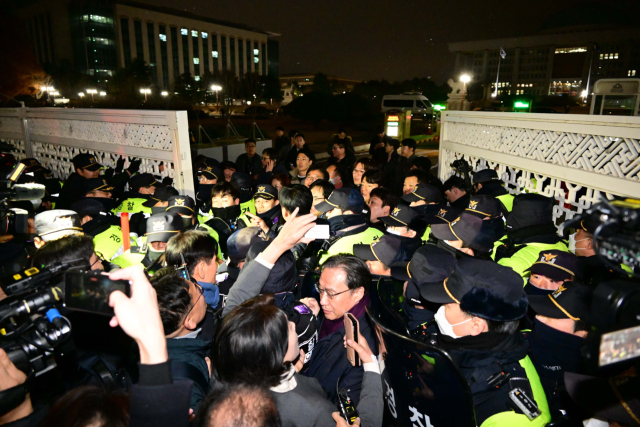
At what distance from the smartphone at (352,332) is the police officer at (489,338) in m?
0.46

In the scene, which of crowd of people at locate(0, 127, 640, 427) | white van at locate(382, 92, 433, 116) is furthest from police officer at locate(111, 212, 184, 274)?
white van at locate(382, 92, 433, 116)

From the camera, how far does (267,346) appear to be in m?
1.82

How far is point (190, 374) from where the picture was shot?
204cm

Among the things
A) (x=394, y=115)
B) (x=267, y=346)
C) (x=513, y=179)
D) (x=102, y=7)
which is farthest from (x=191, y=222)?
(x=102, y=7)

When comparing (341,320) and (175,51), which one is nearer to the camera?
(341,320)

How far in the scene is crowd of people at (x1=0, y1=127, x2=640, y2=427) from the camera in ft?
4.66

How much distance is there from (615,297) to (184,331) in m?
2.09

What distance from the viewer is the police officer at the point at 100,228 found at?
13.4 ft

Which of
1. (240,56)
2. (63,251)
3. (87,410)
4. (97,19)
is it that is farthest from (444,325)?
(240,56)

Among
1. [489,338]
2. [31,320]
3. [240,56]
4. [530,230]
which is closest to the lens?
[31,320]

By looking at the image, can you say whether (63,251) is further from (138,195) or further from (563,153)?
(563,153)

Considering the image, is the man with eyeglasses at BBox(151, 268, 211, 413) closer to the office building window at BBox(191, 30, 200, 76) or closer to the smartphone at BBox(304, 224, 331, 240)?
the smartphone at BBox(304, 224, 331, 240)

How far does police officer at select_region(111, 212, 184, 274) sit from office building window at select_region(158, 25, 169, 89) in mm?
82899

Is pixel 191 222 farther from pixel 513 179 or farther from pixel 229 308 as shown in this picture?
pixel 513 179
